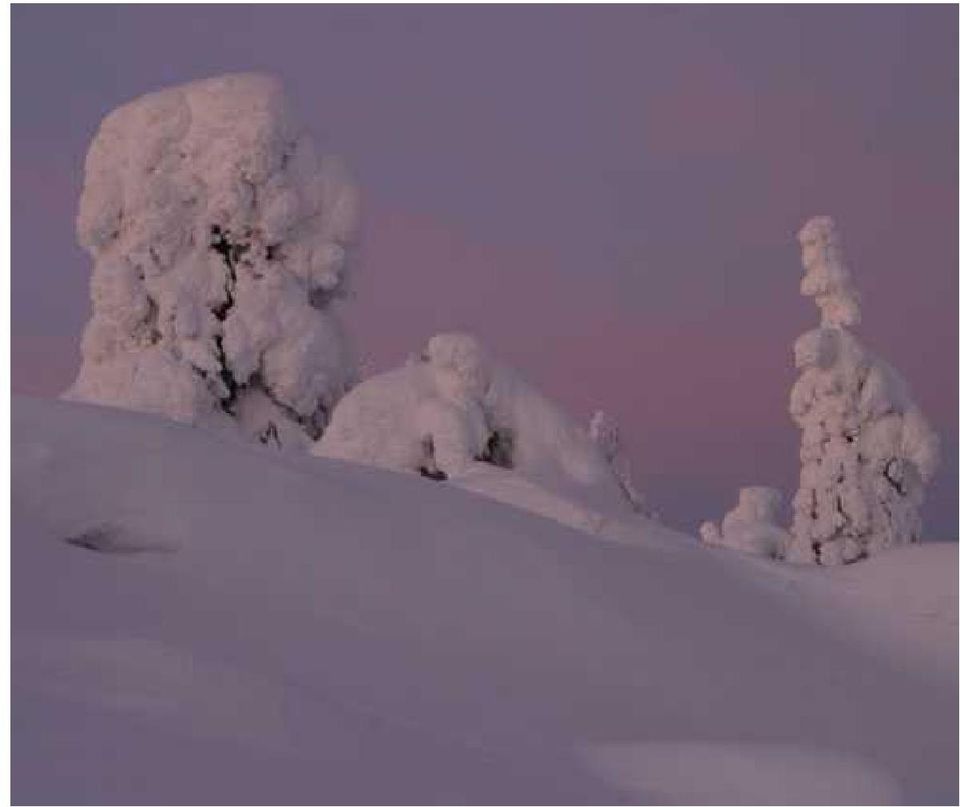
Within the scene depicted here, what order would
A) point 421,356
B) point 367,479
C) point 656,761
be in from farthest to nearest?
point 421,356 < point 367,479 < point 656,761

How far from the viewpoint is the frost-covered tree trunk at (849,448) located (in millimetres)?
25359

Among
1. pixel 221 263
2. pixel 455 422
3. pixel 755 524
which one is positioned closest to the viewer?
pixel 455 422

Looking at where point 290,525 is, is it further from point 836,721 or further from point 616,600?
point 836,721

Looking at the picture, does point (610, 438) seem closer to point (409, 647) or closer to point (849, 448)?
point (849, 448)

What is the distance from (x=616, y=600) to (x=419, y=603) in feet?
3.52

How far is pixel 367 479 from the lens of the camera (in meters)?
7.81

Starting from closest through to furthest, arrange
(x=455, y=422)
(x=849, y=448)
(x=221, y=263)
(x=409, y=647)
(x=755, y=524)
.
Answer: (x=409, y=647) < (x=455, y=422) < (x=221, y=263) < (x=849, y=448) < (x=755, y=524)

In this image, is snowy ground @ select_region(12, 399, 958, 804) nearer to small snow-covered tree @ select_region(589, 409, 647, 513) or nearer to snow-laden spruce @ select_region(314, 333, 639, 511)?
snow-laden spruce @ select_region(314, 333, 639, 511)

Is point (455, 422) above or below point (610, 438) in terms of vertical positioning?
below

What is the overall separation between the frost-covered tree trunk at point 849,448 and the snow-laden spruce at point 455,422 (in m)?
9.19

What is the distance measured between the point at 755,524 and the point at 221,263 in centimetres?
1229

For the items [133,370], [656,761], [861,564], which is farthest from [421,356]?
[656,761]

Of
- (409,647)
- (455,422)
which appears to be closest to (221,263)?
(455,422)

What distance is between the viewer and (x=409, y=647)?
597 cm
